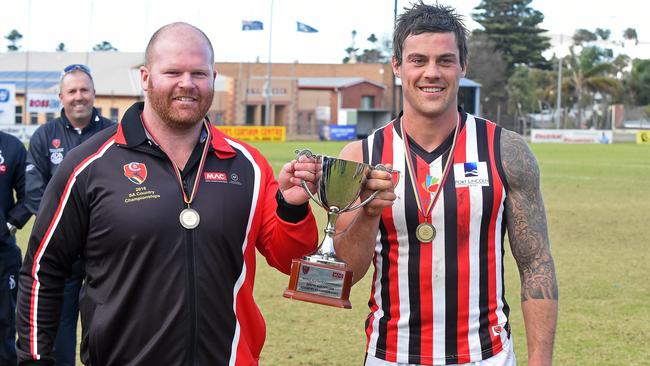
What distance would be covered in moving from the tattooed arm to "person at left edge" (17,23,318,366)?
850 millimetres

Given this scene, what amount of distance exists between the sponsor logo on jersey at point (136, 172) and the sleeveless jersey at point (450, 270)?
990 mm

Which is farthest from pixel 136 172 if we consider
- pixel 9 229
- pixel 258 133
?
pixel 258 133

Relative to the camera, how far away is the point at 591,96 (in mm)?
85312

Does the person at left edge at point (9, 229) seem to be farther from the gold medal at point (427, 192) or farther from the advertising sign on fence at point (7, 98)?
the advertising sign on fence at point (7, 98)

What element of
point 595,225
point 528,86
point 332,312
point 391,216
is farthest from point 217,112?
point 391,216

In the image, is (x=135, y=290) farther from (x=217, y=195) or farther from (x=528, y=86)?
(x=528, y=86)

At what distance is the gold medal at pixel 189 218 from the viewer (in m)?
3.38

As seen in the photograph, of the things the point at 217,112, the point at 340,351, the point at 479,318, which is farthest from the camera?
the point at 217,112

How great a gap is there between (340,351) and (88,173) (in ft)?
14.7

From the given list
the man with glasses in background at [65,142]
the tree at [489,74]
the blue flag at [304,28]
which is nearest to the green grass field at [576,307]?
the man with glasses in background at [65,142]

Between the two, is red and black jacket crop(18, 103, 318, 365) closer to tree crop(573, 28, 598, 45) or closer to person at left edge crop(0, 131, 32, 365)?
person at left edge crop(0, 131, 32, 365)

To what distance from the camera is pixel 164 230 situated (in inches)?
Answer: 133

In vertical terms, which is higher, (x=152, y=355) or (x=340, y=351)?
(x=152, y=355)

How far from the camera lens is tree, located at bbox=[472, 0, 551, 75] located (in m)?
100
